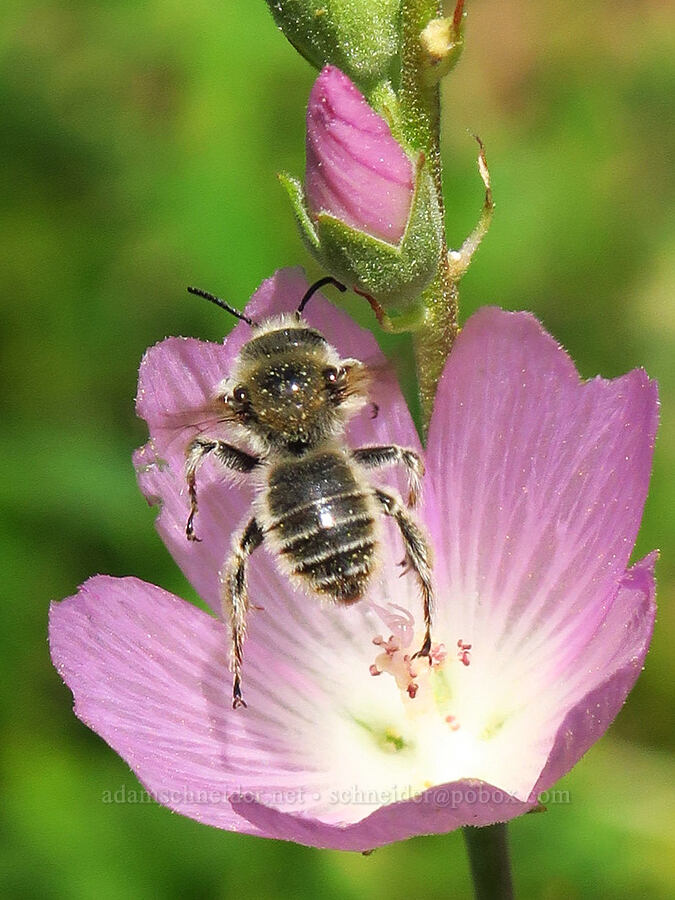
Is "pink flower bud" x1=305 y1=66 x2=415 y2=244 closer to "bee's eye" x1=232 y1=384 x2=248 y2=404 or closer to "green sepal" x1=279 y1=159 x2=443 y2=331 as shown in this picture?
"green sepal" x1=279 y1=159 x2=443 y2=331

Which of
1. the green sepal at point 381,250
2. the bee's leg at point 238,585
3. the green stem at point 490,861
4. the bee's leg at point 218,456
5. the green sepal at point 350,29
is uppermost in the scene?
the green sepal at point 350,29

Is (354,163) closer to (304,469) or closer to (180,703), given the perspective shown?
(304,469)

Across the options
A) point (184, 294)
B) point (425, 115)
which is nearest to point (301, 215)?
point (425, 115)

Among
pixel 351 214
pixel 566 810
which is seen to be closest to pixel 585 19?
pixel 566 810

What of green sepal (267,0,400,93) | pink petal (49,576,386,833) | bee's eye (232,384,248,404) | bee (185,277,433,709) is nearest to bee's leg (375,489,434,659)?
bee (185,277,433,709)

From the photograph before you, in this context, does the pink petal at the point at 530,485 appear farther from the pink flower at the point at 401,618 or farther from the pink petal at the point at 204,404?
the pink petal at the point at 204,404

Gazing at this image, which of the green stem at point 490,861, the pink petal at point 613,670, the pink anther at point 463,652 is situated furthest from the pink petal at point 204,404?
the green stem at point 490,861
